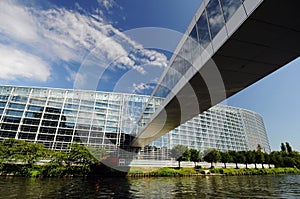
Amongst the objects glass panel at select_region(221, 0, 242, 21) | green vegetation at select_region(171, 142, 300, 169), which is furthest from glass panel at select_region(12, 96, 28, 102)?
glass panel at select_region(221, 0, 242, 21)

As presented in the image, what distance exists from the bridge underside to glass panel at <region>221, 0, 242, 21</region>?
2.43ft

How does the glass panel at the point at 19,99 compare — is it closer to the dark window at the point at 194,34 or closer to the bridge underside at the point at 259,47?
the bridge underside at the point at 259,47

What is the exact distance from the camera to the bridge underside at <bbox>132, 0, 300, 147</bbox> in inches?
181

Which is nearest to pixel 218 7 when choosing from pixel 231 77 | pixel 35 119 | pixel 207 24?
pixel 207 24

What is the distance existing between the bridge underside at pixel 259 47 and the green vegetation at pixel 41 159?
897 inches

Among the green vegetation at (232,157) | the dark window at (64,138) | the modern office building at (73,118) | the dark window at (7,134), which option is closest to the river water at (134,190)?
the green vegetation at (232,157)

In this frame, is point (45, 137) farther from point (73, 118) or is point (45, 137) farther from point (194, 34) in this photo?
point (194, 34)

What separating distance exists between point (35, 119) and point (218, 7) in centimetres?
5523

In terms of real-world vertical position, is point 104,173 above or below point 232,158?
below

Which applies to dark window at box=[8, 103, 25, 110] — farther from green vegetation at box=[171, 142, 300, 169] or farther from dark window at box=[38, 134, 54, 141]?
green vegetation at box=[171, 142, 300, 169]

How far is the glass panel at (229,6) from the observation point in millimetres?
5320

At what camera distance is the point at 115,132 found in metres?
51.3

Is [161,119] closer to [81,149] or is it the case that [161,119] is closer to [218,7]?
[218,7]

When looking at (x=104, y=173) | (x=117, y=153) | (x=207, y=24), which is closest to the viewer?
(x=207, y=24)
